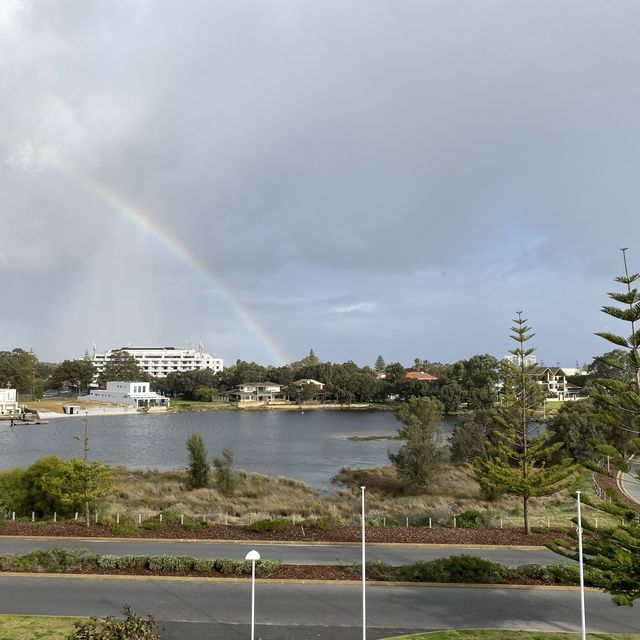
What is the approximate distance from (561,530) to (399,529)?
5.81 m

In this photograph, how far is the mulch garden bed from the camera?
59.6ft

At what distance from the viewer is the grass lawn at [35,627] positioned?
415 inches

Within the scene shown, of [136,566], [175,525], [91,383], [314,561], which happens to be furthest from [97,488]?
[91,383]

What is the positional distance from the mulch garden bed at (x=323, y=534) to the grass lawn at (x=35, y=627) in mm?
7033

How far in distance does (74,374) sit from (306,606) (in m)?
154

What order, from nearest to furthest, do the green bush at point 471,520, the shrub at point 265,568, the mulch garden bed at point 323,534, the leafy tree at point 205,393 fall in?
the shrub at point 265,568
the mulch garden bed at point 323,534
the green bush at point 471,520
the leafy tree at point 205,393

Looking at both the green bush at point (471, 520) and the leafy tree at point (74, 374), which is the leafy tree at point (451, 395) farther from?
the leafy tree at point (74, 374)

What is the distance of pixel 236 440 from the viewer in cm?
7212

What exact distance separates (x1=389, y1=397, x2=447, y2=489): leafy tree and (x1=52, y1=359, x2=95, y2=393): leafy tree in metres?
135

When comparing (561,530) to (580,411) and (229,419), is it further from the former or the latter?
(229,419)

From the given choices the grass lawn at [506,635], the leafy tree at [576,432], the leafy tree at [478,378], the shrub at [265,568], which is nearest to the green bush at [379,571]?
the shrub at [265,568]

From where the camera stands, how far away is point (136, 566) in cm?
1490

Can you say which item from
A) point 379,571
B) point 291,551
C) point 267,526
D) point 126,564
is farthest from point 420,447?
point 126,564

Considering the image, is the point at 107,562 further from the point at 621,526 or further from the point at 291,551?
the point at 621,526
